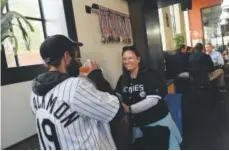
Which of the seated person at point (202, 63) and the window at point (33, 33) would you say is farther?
the seated person at point (202, 63)

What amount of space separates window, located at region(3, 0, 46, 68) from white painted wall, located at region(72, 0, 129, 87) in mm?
358

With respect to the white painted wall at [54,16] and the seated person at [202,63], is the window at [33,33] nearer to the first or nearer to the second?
the white painted wall at [54,16]

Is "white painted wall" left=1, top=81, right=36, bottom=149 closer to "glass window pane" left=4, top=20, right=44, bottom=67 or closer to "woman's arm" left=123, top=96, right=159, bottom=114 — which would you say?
"glass window pane" left=4, top=20, right=44, bottom=67

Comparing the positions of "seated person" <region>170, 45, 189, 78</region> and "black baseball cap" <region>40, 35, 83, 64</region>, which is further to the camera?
"seated person" <region>170, 45, 189, 78</region>

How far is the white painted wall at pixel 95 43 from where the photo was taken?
2.34m

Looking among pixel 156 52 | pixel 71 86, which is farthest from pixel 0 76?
pixel 156 52

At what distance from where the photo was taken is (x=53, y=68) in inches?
40.4

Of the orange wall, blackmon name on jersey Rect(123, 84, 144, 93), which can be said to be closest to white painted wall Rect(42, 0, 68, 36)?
blackmon name on jersey Rect(123, 84, 144, 93)

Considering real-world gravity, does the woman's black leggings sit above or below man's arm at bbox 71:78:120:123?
below

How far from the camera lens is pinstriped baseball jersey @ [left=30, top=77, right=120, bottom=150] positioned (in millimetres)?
919

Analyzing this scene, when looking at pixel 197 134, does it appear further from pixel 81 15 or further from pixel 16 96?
pixel 16 96

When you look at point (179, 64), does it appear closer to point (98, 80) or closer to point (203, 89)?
point (203, 89)

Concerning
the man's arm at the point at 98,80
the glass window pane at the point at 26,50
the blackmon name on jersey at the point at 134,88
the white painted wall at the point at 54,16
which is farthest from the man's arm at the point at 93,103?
the white painted wall at the point at 54,16

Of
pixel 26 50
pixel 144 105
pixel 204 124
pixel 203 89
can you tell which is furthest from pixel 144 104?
pixel 203 89
